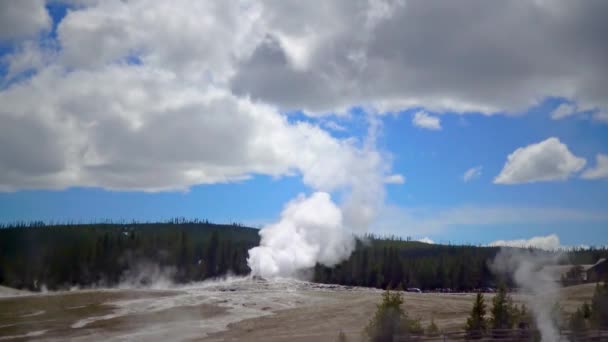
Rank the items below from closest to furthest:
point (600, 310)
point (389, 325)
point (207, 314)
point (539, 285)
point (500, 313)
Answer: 1. point (389, 325)
2. point (500, 313)
3. point (600, 310)
4. point (539, 285)
5. point (207, 314)

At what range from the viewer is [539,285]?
47594 mm

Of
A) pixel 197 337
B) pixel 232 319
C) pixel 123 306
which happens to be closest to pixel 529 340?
pixel 197 337

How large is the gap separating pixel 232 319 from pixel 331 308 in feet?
33.3

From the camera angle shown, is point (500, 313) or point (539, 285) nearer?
point (500, 313)

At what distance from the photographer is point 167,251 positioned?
148875mm

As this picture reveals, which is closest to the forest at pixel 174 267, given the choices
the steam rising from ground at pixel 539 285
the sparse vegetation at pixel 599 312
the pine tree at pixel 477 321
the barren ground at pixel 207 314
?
the barren ground at pixel 207 314

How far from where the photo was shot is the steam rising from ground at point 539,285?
38000 millimetres

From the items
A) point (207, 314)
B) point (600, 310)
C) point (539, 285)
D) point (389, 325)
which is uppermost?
point (539, 285)

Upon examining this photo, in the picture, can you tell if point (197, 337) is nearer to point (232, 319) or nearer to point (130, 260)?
point (232, 319)

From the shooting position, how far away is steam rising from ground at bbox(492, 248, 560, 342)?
125ft

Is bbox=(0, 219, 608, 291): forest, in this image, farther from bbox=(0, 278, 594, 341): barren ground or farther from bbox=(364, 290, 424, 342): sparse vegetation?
bbox=(364, 290, 424, 342): sparse vegetation

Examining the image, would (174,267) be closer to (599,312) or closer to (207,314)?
(207,314)

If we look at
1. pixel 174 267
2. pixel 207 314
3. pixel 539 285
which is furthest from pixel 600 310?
pixel 174 267

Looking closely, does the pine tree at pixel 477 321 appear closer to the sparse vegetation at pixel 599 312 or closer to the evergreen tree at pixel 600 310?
the sparse vegetation at pixel 599 312
